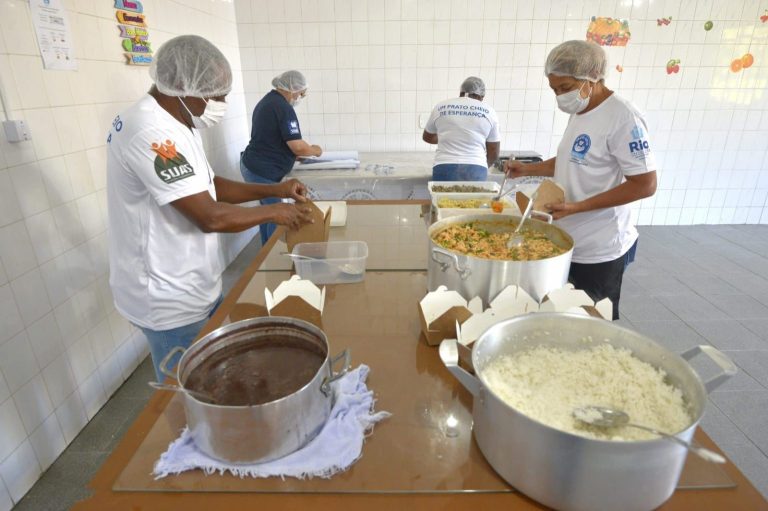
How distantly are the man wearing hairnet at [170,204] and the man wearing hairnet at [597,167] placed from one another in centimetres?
124

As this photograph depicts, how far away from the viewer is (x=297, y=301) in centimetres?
131

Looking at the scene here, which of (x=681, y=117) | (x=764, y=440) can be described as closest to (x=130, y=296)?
(x=764, y=440)

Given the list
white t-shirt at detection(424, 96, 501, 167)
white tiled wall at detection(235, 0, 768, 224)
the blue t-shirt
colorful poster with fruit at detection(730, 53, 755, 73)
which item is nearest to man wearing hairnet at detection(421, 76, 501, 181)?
white t-shirt at detection(424, 96, 501, 167)

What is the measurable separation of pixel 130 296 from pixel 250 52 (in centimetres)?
344

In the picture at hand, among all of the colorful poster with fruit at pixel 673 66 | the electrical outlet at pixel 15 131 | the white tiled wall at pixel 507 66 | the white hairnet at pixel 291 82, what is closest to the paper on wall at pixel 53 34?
the electrical outlet at pixel 15 131

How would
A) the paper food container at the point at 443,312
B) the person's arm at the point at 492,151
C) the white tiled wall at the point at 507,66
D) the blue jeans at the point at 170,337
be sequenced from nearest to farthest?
the paper food container at the point at 443,312 < the blue jeans at the point at 170,337 < the person's arm at the point at 492,151 < the white tiled wall at the point at 507,66

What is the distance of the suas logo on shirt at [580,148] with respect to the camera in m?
1.84

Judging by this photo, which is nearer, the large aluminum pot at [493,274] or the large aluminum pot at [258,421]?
the large aluminum pot at [258,421]

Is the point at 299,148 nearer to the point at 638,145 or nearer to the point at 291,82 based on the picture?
the point at 291,82

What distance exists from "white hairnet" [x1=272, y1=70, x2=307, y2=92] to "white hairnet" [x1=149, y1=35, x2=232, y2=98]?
1855 mm

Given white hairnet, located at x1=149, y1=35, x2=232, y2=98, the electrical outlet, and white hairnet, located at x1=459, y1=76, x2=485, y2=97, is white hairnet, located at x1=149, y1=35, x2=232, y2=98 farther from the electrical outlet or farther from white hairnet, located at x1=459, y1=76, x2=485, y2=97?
white hairnet, located at x1=459, y1=76, x2=485, y2=97

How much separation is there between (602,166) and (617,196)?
16cm

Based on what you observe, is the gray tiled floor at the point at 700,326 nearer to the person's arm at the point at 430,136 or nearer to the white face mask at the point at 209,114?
the white face mask at the point at 209,114

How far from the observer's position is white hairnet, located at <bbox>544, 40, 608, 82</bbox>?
1772 millimetres
